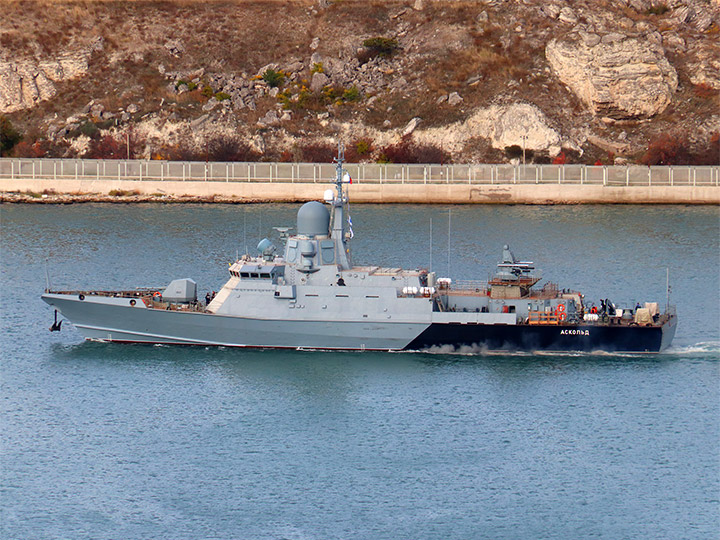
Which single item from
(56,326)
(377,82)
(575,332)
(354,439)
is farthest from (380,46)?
(354,439)

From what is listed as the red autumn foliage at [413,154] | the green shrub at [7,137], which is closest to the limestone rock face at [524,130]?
the red autumn foliage at [413,154]

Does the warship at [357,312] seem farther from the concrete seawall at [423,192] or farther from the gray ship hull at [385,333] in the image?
the concrete seawall at [423,192]

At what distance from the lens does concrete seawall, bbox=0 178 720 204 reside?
119250 millimetres

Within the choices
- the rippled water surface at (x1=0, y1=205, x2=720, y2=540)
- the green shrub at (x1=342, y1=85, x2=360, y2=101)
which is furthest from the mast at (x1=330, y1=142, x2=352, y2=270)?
the green shrub at (x1=342, y1=85, x2=360, y2=101)

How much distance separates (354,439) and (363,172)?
76.3m

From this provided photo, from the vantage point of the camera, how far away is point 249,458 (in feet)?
148

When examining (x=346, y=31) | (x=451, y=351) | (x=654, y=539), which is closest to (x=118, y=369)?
(x=451, y=351)

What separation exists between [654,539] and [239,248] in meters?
52.1

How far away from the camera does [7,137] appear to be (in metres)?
135

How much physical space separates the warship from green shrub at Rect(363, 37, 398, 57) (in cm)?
8727

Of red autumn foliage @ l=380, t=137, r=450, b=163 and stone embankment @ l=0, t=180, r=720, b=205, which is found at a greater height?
red autumn foliage @ l=380, t=137, r=450, b=163

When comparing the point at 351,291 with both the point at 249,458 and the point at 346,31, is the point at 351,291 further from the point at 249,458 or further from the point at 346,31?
the point at 346,31

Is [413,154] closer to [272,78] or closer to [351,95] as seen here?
[351,95]

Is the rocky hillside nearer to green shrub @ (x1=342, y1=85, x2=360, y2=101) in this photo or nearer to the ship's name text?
Answer: green shrub @ (x1=342, y1=85, x2=360, y2=101)
